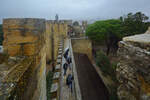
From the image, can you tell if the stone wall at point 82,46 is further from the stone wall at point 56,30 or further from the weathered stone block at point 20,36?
the weathered stone block at point 20,36

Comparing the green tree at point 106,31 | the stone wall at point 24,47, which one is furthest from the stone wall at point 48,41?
the stone wall at point 24,47

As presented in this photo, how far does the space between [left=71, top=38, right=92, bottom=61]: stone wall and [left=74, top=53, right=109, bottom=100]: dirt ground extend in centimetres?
119

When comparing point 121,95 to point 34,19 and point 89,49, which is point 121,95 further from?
point 89,49

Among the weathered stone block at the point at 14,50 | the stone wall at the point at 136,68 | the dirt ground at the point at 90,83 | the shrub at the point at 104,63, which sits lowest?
the dirt ground at the point at 90,83

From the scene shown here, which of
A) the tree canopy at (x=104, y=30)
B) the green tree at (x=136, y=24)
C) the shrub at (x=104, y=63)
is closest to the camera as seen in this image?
the shrub at (x=104, y=63)

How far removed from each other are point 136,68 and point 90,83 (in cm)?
518

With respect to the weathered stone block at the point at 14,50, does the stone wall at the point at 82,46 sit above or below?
below

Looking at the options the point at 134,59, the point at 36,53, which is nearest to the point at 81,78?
the point at 134,59

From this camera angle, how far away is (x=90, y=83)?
7266mm

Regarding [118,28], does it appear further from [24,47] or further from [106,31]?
[24,47]

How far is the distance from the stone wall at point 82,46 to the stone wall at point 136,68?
23.7 ft

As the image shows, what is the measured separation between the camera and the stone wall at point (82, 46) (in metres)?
10.5

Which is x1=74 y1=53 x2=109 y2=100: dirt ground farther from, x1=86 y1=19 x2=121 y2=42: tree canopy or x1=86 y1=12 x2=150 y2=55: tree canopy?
x1=86 y1=12 x2=150 y2=55: tree canopy

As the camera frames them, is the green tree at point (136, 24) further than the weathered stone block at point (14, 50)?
Yes
